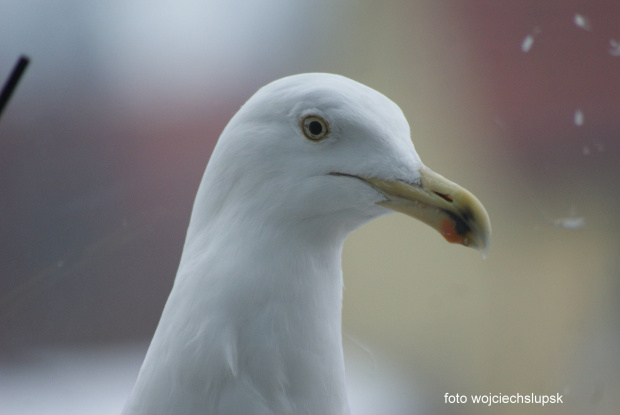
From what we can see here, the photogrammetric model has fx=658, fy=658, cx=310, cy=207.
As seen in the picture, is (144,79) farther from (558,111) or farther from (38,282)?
(558,111)

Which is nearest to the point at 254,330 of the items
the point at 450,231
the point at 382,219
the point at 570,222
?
the point at 450,231

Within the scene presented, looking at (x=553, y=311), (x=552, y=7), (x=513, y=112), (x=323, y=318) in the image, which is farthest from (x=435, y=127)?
(x=323, y=318)

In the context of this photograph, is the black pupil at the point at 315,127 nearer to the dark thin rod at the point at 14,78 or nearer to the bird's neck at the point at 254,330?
the bird's neck at the point at 254,330

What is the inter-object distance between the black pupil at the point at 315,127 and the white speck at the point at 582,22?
2.14 ft

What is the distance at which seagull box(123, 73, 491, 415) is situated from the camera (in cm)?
57

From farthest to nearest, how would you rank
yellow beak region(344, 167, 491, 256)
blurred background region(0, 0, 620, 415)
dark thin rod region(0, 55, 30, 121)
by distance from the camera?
blurred background region(0, 0, 620, 415) → yellow beak region(344, 167, 491, 256) → dark thin rod region(0, 55, 30, 121)

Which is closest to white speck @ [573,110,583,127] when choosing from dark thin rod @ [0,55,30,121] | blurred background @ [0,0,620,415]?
blurred background @ [0,0,620,415]

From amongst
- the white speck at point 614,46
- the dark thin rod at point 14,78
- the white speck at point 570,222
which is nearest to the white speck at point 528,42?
the white speck at point 614,46

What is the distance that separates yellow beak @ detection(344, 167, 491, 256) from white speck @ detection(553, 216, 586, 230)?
56cm

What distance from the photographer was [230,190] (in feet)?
1.97

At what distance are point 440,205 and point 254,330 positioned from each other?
194 millimetres

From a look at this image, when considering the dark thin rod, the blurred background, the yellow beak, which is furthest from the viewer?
the blurred background

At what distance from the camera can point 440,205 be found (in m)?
0.56

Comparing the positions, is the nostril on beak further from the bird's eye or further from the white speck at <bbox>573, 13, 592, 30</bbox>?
the white speck at <bbox>573, 13, 592, 30</bbox>
